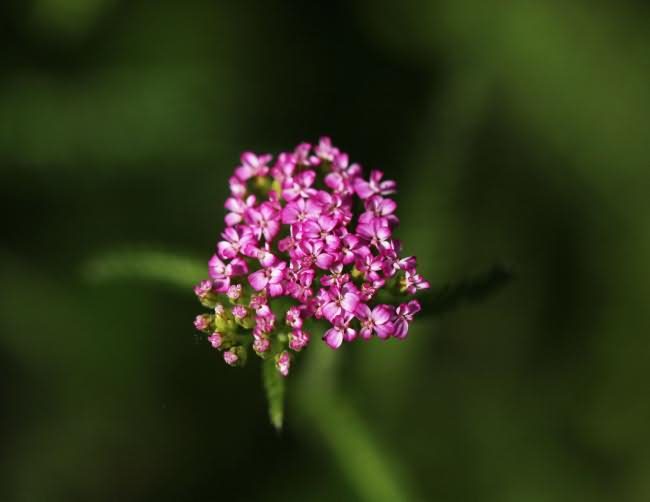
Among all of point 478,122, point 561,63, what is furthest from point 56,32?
point 561,63

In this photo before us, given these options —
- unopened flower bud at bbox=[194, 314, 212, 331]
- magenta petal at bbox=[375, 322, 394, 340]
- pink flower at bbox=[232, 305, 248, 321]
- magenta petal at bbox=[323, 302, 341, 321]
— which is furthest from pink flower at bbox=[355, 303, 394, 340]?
unopened flower bud at bbox=[194, 314, 212, 331]

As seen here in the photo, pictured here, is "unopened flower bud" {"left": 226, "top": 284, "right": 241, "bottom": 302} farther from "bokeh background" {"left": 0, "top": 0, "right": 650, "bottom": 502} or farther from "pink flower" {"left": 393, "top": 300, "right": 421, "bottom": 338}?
"bokeh background" {"left": 0, "top": 0, "right": 650, "bottom": 502}

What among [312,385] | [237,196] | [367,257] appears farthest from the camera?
[312,385]

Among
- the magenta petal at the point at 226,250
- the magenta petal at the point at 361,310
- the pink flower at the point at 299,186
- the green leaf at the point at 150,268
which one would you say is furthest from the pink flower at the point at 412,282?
the green leaf at the point at 150,268

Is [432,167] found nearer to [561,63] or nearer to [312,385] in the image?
[561,63]

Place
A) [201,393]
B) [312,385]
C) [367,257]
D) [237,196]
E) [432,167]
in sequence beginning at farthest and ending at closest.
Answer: [432,167], [201,393], [312,385], [237,196], [367,257]

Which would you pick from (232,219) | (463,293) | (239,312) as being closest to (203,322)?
(239,312)

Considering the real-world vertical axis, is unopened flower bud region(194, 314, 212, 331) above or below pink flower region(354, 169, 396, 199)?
below
